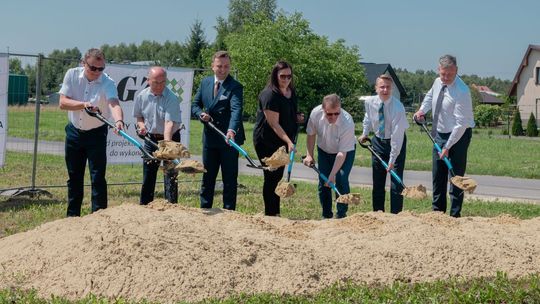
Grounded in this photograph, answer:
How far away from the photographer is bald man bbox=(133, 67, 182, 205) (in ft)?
27.4

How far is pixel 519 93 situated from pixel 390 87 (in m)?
55.8

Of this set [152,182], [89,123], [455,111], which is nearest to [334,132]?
[455,111]

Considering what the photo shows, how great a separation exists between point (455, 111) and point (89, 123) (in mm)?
4059

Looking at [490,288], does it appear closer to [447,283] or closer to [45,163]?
[447,283]

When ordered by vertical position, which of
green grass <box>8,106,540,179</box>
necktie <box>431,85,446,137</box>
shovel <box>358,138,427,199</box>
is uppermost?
necktie <box>431,85,446,137</box>

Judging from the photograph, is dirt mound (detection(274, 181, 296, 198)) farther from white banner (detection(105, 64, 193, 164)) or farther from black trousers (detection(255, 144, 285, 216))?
white banner (detection(105, 64, 193, 164))

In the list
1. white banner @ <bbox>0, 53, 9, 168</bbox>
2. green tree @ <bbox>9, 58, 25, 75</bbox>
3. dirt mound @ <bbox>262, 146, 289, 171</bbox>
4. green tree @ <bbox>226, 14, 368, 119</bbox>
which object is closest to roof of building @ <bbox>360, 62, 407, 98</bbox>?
green tree @ <bbox>226, 14, 368, 119</bbox>

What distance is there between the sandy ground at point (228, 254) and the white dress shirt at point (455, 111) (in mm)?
1530

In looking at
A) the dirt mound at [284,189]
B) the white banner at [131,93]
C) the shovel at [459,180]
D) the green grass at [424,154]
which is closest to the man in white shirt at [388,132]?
the shovel at [459,180]

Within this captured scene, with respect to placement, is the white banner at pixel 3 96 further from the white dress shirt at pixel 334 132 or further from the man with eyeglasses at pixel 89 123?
the white dress shirt at pixel 334 132

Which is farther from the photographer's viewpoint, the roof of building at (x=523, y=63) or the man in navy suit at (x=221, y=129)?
the roof of building at (x=523, y=63)

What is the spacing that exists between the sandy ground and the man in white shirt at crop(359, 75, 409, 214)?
4.86 ft

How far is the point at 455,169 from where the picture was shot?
8.66 m

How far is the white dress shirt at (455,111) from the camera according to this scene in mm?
8406
